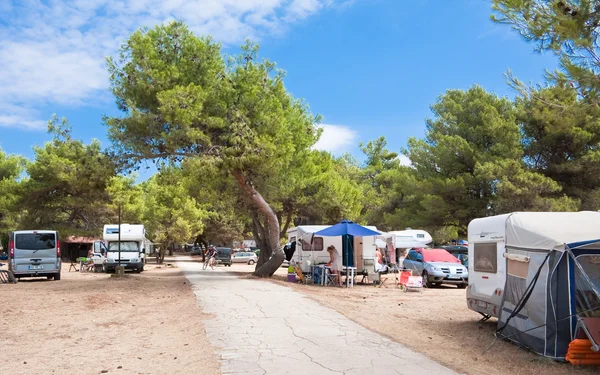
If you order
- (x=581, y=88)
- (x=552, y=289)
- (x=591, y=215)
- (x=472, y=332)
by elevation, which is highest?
(x=581, y=88)

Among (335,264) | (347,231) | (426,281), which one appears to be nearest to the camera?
(347,231)

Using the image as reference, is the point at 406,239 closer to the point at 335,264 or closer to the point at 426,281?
the point at 426,281

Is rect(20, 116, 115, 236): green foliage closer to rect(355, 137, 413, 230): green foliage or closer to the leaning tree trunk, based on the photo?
the leaning tree trunk

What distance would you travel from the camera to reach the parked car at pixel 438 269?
2030 cm

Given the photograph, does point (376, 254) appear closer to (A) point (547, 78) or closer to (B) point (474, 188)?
(B) point (474, 188)

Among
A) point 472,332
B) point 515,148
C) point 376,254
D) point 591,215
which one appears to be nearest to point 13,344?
point 472,332

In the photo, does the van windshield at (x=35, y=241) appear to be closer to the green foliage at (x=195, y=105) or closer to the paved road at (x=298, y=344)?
the green foliage at (x=195, y=105)

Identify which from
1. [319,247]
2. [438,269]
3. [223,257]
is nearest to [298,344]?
[438,269]

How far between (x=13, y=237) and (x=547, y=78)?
19.5 m

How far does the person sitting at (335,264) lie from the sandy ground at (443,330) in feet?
8.10

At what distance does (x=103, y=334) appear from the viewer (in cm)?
935

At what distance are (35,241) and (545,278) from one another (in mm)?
19247

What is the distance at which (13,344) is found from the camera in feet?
27.6

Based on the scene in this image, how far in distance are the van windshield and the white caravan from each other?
32.8ft
